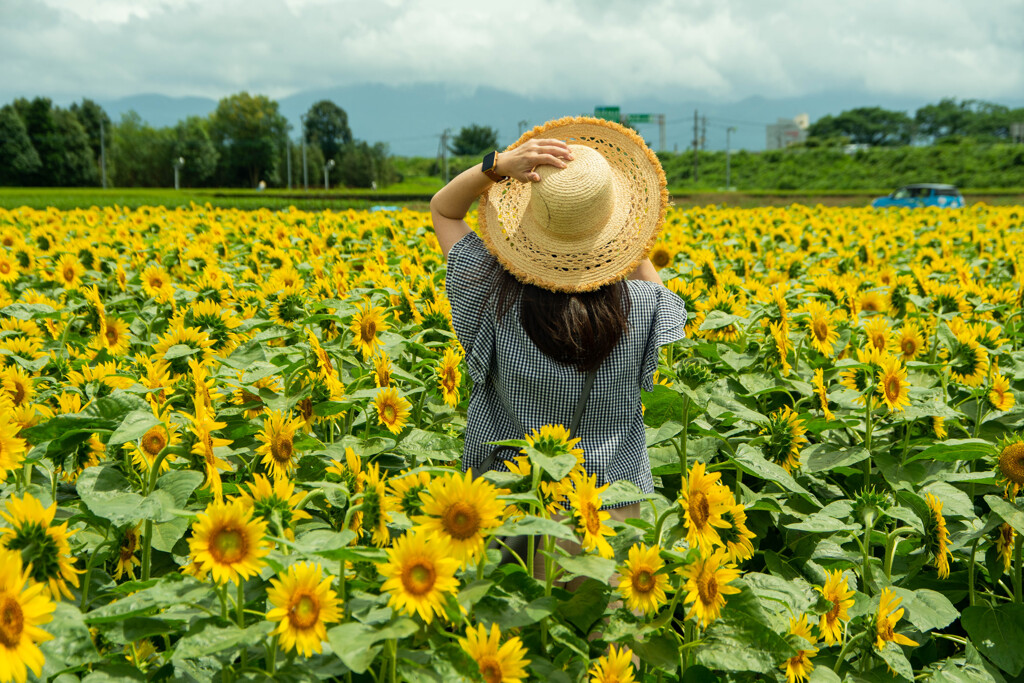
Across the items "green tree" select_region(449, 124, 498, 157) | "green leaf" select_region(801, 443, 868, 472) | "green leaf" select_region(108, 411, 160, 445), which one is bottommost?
"green leaf" select_region(801, 443, 868, 472)

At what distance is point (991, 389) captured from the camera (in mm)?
2801

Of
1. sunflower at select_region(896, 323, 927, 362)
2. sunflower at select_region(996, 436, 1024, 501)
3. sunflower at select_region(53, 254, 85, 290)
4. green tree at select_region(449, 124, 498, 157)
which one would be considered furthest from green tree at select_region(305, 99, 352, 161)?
sunflower at select_region(996, 436, 1024, 501)

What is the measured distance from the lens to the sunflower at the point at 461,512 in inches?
52.8

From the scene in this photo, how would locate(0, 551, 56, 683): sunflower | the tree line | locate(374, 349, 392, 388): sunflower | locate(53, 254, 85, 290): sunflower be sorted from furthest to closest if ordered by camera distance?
the tree line
locate(53, 254, 85, 290): sunflower
locate(374, 349, 392, 388): sunflower
locate(0, 551, 56, 683): sunflower

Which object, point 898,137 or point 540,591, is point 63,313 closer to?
point 540,591

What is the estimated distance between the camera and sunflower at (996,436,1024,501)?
2049 millimetres

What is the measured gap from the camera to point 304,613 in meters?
1.24

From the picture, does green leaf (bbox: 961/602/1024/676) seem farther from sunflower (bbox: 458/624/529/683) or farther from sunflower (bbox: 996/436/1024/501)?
sunflower (bbox: 458/624/529/683)

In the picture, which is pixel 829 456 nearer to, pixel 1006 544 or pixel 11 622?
pixel 1006 544

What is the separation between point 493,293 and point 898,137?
104760mm

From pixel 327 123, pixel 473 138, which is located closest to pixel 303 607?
pixel 473 138

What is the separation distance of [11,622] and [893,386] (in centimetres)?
223

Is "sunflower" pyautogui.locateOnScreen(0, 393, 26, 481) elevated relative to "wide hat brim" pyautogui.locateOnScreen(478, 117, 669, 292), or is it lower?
lower

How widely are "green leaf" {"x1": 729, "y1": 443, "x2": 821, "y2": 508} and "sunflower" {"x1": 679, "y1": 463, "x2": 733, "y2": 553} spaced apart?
0.50m
